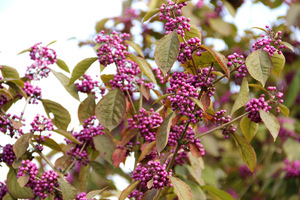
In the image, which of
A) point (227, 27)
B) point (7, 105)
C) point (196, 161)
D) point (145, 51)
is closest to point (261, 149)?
point (227, 27)

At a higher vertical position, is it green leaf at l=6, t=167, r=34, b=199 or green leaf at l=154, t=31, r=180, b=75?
green leaf at l=154, t=31, r=180, b=75

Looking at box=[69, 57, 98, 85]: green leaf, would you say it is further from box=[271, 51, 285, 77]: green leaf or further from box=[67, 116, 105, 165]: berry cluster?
box=[271, 51, 285, 77]: green leaf

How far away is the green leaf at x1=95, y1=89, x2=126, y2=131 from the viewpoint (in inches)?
74.5

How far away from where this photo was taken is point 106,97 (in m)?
→ 1.91

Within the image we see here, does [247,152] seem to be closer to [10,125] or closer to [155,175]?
[155,175]

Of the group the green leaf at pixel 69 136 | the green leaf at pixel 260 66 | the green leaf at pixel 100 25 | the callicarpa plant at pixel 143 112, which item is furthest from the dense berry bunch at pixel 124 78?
the green leaf at pixel 100 25

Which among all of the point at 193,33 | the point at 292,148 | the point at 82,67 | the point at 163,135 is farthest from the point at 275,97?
Result: the point at 292,148

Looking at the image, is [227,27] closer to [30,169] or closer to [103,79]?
[103,79]

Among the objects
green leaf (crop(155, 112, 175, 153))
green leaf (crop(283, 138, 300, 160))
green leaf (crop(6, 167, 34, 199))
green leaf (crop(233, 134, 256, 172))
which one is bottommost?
green leaf (crop(283, 138, 300, 160))

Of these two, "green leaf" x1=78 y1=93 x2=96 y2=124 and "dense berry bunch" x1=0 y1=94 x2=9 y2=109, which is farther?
"green leaf" x1=78 y1=93 x2=96 y2=124

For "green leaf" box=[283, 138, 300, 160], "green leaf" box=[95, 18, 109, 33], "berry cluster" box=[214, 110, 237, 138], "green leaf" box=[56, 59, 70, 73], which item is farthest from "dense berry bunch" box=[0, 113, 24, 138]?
"green leaf" box=[283, 138, 300, 160]

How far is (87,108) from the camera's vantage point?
207cm

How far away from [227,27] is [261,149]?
1.47 meters

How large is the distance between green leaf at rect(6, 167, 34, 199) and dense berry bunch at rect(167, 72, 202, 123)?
0.76 metres
